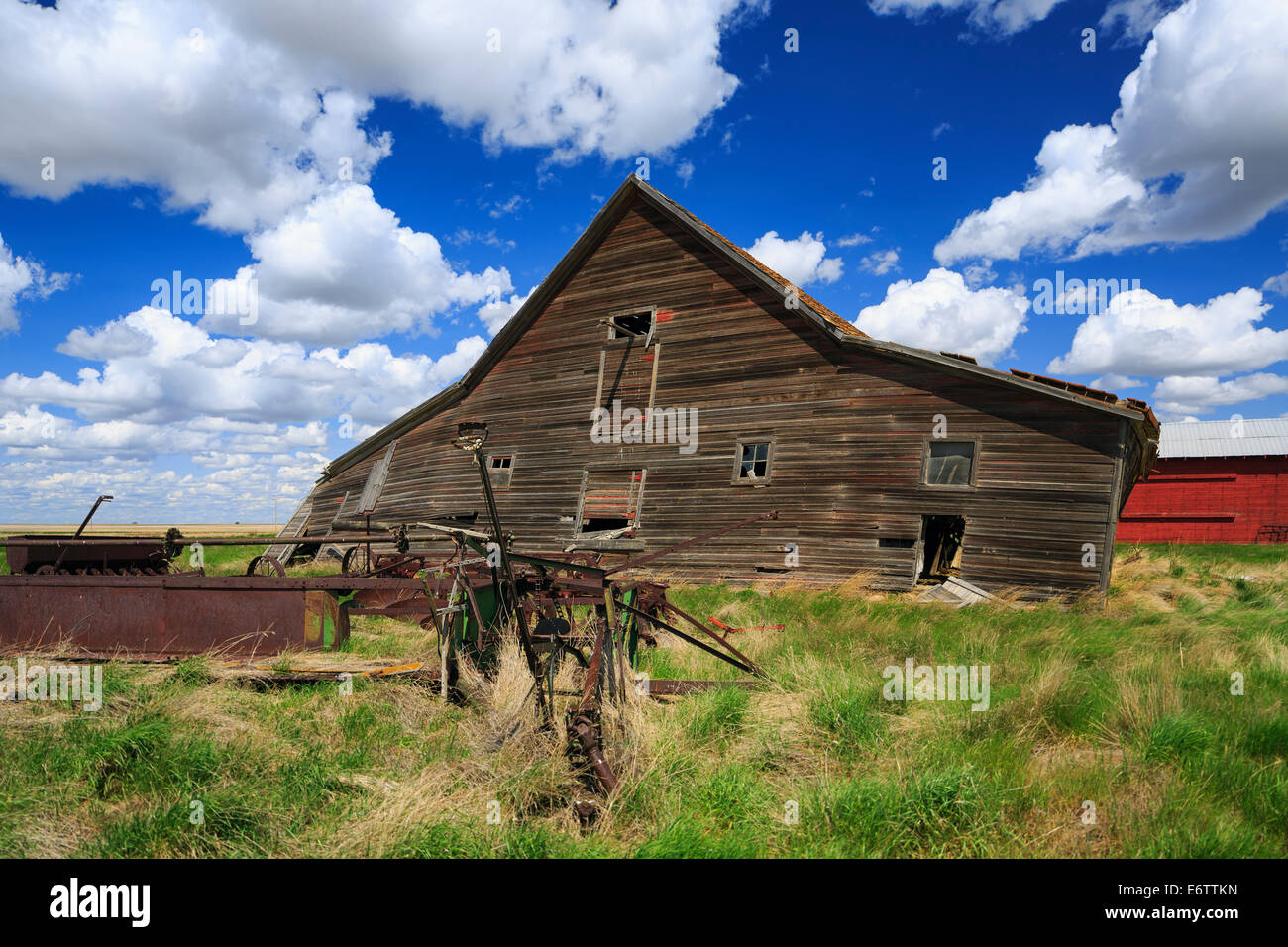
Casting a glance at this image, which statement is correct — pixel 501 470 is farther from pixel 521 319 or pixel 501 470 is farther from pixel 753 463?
pixel 753 463

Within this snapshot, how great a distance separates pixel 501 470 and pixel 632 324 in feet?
17.5

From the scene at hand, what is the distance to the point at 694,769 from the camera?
14.5 feet

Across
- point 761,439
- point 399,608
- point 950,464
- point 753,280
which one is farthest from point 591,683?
point 753,280

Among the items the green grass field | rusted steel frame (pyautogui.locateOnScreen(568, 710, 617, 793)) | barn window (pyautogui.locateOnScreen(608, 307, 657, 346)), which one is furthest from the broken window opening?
rusted steel frame (pyautogui.locateOnScreen(568, 710, 617, 793))

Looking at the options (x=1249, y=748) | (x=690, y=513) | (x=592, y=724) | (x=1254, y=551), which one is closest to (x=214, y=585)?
(x=592, y=724)

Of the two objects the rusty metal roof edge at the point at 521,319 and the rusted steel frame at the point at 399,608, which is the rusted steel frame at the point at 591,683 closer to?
the rusted steel frame at the point at 399,608

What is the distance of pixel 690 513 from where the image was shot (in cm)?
1568

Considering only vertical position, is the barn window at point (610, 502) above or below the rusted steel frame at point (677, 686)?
above

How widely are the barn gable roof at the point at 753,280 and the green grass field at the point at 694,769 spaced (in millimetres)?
6282

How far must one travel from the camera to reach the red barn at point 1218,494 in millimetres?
30859

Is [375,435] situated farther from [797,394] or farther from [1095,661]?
[1095,661]

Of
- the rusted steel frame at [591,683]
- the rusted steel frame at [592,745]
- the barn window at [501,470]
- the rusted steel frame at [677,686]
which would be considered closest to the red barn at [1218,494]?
the barn window at [501,470]

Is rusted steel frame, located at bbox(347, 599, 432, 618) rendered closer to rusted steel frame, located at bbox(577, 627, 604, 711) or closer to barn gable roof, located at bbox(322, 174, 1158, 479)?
rusted steel frame, located at bbox(577, 627, 604, 711)
